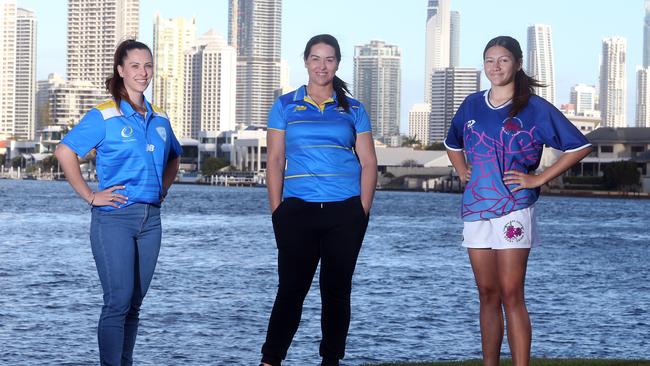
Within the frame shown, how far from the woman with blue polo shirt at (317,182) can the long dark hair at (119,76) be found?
0.90 meters

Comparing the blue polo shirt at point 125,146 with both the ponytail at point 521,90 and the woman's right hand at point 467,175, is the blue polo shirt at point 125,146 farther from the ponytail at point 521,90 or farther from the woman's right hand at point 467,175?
the ponytail at point 521,90

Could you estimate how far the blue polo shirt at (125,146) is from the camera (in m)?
7.40

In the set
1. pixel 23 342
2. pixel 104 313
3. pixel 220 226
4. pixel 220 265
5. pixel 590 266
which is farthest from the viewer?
pixel 220 226

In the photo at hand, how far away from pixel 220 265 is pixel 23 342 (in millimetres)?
18864

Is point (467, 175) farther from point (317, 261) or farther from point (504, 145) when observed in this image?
point (317, 261)

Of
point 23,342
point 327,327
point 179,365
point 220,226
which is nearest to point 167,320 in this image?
point 23,342

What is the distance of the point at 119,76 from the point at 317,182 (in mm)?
1343

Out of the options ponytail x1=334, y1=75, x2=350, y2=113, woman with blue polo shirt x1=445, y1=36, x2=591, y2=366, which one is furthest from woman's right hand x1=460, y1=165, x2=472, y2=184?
ponytail x1=334, y1=75, x2=350, y2=113

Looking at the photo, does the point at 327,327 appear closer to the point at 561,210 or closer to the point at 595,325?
the point at 595,325

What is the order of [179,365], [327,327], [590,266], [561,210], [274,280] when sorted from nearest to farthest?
[327,327] < [179,365] < [274,280] < [590,266] < [561,210]

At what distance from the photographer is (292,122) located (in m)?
7.75

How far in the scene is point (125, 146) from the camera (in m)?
7.39

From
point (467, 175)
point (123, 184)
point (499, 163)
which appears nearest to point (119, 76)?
point (123, 184)

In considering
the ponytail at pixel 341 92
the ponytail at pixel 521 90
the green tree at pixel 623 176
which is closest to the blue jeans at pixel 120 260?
the ponytail at pixel 341 92
